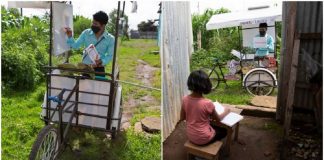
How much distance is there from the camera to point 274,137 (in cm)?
405

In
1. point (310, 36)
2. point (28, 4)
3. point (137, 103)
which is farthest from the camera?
point (137, 103)

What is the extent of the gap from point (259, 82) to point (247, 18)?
2364mm

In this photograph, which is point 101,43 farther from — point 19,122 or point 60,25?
point 19,122

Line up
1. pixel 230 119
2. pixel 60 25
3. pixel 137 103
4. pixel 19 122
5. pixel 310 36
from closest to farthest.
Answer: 1. pixel 230 119
2. pixel 310 36
3. pixel 60 25
4. pixel 19 122
5. pixel 137 103

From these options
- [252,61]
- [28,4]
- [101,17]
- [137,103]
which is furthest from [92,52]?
[252,61]

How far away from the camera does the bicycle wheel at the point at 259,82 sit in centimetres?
664

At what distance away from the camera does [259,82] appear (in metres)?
6.68

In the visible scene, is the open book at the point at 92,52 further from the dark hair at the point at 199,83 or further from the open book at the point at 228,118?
the open book at the point at 228,118

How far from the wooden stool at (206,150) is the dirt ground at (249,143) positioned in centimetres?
51

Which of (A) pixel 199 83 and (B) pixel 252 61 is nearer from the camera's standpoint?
(A) pixel 199 83

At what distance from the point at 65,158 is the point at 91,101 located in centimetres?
69

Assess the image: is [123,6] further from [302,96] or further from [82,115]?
[302,96]

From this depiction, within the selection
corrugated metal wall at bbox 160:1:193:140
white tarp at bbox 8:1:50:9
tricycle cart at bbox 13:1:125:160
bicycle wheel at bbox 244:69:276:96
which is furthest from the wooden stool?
bicycle wheel at bbox 244:69:276:96

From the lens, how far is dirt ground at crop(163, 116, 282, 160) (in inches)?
143
